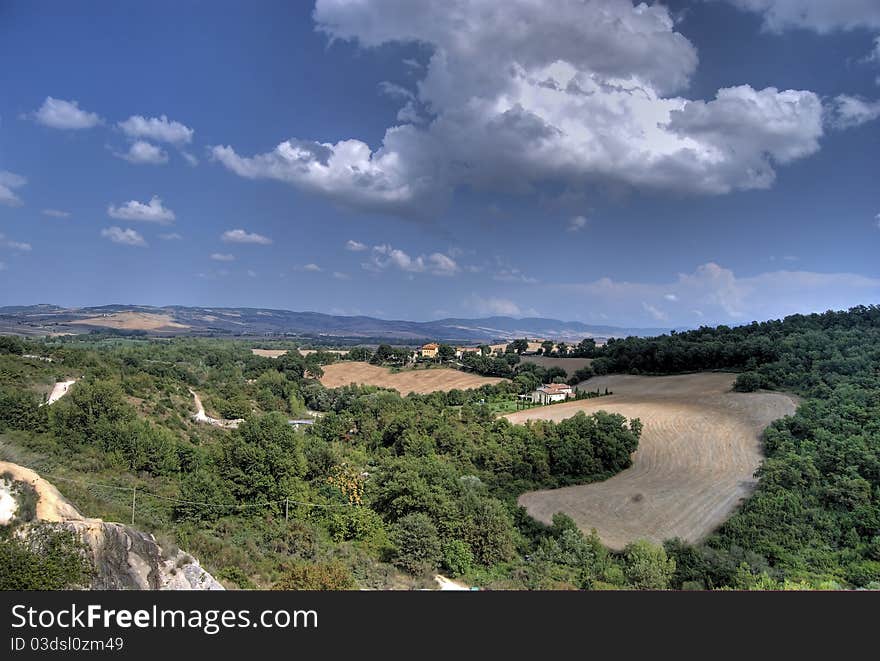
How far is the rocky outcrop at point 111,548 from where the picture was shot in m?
9.18

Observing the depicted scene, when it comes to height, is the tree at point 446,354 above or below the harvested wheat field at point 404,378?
above

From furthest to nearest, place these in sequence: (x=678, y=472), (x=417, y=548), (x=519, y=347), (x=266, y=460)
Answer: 1. (x=519, y=347)
2. (x=678, y=472)
3. (x=266, y=460)
4. (x=417, y=548)

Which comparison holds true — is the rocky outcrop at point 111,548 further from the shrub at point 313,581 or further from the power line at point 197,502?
Answer: the power line at point 197,502

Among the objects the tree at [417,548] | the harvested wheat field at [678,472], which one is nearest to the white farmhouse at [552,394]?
the harvested wheat field at [678,472]

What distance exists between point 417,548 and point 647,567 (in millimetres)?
7357

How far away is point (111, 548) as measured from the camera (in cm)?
942

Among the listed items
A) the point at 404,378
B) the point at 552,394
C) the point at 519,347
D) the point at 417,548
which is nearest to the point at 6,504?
the point at 417,548

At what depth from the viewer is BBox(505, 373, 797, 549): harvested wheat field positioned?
23344 millimetres

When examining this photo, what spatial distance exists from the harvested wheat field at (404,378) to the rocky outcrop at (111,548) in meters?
52.1

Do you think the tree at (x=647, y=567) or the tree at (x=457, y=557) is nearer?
the tree at (x=647, y=567)

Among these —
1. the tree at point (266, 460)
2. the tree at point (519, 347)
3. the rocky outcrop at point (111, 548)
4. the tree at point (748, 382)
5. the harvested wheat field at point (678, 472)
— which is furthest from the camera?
the tree at point (519, 347)

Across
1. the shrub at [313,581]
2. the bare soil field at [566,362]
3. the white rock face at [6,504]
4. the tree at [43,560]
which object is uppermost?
the bare soil field at [566,362]

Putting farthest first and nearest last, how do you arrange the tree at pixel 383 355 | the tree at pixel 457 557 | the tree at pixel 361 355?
the tree at pixel 361 355, the tree at pixel 383 355, the tree at pixel 457 557

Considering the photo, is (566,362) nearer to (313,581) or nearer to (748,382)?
(748,382)
